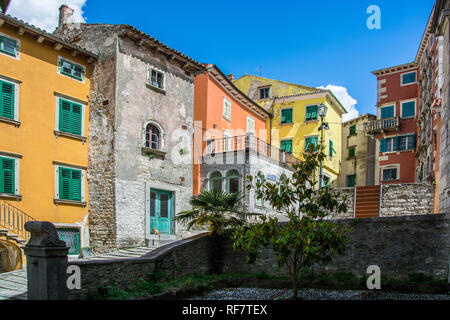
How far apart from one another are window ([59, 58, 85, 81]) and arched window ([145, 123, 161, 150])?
3.59 metres

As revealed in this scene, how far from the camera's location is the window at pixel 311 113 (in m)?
31.8

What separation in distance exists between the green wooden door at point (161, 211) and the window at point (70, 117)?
4229 millimetres

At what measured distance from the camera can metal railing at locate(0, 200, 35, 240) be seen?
13.8 meters

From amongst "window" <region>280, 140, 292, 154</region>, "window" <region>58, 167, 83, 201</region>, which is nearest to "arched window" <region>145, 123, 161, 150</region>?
"window" <region>58, 167, 83, 201</region>

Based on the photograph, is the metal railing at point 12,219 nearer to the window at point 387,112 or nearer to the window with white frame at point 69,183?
the window with white frame at point 69,183

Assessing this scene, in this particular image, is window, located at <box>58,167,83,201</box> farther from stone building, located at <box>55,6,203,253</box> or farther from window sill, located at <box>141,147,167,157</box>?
window sill, located at <box>141,147,167,157</box>

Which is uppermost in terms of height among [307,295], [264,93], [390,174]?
[264,93]

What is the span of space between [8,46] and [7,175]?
475cm

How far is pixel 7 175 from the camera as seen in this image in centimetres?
1429

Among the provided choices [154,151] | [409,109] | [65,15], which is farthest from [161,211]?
[409,109]

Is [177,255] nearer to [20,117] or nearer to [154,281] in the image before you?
[154,281]

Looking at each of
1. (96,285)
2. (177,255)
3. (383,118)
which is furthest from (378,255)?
(383,118)

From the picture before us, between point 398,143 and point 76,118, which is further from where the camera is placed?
point 398,143

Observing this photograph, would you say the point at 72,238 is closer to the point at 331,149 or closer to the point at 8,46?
the point at 8,46
